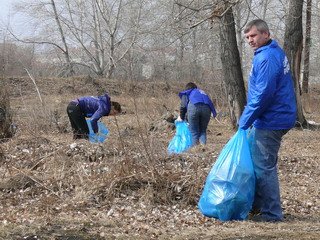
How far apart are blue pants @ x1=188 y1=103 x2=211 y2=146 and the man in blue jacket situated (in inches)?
161

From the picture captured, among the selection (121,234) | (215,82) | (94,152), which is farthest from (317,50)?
(121,234)

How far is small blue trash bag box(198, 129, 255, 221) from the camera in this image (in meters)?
4.12

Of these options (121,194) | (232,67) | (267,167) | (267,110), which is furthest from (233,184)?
(232,67)

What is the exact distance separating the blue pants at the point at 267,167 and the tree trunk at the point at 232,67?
7455mm

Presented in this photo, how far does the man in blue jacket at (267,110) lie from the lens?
13.2 feet

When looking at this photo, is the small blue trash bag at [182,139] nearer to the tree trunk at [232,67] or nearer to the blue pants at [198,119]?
the blue pants at [198,119]

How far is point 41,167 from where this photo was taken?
5.55 meters

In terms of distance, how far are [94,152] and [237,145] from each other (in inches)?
92.6

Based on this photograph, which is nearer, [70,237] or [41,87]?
[70,237]

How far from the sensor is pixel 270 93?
4.00 m

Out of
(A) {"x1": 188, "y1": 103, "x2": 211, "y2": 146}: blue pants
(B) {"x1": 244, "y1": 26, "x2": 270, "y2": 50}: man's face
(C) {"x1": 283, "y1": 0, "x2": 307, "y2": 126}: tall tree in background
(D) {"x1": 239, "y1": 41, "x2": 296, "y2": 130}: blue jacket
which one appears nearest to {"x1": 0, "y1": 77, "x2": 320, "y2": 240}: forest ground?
(D) {"x1": 239, "y1": 41, "x2": 296, "y2": 130}: blue jacket

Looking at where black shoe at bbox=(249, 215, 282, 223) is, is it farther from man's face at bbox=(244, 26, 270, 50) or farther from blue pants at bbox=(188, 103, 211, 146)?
blue pants at bbox=(188, 103, 211, 146)

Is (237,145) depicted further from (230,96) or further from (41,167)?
(230,96)

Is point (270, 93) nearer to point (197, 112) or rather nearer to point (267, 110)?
point (267, 110)
